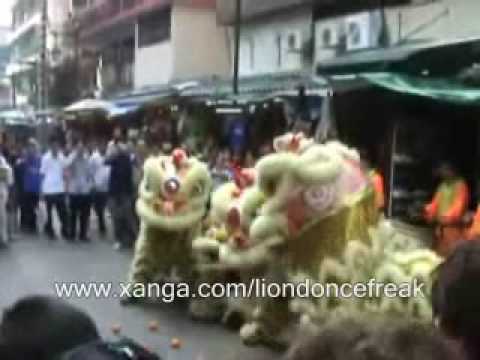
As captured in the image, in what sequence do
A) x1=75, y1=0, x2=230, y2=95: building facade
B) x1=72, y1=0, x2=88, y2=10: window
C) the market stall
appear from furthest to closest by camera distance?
x1=72, y1=0, x2=88, y2=10: window
x1=75, y1=0, x2=230, y2=95: building facade
the market stall

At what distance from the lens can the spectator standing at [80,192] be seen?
1697 centimetres

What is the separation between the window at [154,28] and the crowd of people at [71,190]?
645 inches

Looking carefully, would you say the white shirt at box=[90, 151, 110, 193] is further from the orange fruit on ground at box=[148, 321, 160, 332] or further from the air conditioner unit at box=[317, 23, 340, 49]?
the orange fruit on ground at box=[148, 321, 160, 332]

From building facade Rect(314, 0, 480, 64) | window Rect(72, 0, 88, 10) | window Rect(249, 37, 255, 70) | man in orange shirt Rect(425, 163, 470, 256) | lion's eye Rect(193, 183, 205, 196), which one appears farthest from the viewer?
window Rect(72, 0, 88, 10)

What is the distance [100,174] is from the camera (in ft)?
56.8

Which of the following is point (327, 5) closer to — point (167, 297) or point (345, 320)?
point (167, 297)

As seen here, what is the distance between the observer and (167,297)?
10.7 meters

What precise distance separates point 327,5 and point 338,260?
51.7 ft

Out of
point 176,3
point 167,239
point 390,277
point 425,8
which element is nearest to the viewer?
point 390,277

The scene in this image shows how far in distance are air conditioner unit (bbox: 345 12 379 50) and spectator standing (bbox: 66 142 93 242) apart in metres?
6.07

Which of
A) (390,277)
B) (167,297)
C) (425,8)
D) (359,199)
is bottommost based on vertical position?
(167,297)

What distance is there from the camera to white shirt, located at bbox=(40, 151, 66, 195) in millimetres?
16969

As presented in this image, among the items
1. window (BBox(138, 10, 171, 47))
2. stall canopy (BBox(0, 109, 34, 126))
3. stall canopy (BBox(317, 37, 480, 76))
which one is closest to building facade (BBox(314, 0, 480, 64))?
stall canopy (BBox(317, 37, 480, 76))

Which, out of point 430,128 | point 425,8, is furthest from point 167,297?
point 425,8
